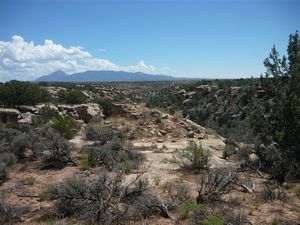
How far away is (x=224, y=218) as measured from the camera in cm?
672

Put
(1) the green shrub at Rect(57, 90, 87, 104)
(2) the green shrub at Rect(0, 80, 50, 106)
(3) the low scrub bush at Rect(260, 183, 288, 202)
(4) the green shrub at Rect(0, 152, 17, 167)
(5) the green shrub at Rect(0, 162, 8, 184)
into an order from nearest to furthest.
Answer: (3) the low scrub bush at Rect(260, 183, 288, 202), (5) the green shrub at Rect(0, 162, 8, 184), (4) the green shrub at Rect(0, 152, 17, 167), (2) the green shrub at Rect(0, 80, 50, 106), (1) the green shrub at Rect(57, 90, 87, 104)

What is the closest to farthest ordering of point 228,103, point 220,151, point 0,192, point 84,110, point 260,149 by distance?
point 0,192
point 260,149
point 220,151
point 84,110
point 228,103

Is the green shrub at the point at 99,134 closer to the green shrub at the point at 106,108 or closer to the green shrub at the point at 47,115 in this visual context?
the green shrub at the point at 47,115

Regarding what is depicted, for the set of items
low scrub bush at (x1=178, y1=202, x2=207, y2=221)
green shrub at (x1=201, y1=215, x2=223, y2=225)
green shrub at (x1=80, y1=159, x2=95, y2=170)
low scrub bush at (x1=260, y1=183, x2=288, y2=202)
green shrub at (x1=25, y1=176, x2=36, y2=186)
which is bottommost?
green shrub at (x1=25, y1=176, x2=36, y2=186)

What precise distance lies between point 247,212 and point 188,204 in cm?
142

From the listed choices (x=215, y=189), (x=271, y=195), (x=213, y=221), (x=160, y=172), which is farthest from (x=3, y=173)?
(x=271, y=195)

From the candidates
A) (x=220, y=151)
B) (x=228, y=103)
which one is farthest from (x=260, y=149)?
(x=228, y=103)

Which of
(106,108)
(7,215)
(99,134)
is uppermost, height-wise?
A: (106,108)

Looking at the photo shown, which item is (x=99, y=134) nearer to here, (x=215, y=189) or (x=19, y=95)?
(x=215, y=189)

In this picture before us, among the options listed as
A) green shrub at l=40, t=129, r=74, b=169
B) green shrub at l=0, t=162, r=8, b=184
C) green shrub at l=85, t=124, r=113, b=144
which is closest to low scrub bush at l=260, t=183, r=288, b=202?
green shrub at l=40, t=129, r=74, b=169

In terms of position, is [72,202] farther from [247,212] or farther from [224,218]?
[247,212]

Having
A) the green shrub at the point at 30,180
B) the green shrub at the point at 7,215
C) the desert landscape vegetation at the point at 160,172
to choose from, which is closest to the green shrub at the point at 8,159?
the desert landscape vegetation at the point at 160,172

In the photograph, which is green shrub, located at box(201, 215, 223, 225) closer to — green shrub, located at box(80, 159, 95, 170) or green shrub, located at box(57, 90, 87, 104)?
green shrub, located at box(80, 159, 95, 170)

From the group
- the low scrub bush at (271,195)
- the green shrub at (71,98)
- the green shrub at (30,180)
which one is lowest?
the green shrub at (30,180)
